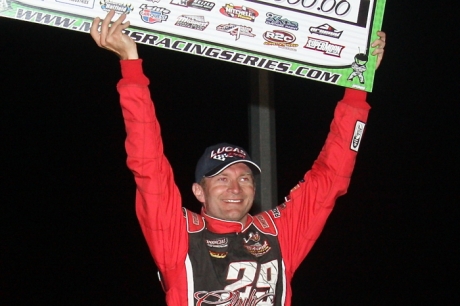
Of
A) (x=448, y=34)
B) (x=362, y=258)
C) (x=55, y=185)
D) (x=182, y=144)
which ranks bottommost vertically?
(x=362, y=258)

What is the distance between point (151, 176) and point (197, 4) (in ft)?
1.46

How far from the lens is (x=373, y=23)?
2.22 m

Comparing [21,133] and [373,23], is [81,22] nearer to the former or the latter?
[373,23]

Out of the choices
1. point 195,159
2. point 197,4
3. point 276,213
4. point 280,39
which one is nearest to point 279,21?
point 280,39

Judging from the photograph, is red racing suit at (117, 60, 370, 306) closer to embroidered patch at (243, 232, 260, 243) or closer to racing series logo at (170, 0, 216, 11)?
embroidered patch at (243, 232, 260, 243)

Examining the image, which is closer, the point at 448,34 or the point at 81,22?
the point at 81,22

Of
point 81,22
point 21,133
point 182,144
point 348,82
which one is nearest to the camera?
point 81,22

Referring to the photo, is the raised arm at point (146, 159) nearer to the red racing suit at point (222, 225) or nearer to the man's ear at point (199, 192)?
the red racing suit at point (222, 225)

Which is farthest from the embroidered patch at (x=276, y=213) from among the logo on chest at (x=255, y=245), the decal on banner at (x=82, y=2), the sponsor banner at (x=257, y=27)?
the decal on banner at (x=82, y=2)

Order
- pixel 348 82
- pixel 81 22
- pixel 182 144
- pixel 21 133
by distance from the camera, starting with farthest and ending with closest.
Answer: pixel 182 144 → pixel 21 133 → pixel 348 82 → pixel 81 22

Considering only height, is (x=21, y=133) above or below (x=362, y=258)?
above

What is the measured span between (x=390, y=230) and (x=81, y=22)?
2643 mm

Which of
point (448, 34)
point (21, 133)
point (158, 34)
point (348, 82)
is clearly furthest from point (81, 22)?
point (448, 34)

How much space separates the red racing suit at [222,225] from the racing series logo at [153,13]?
0.12 meters
